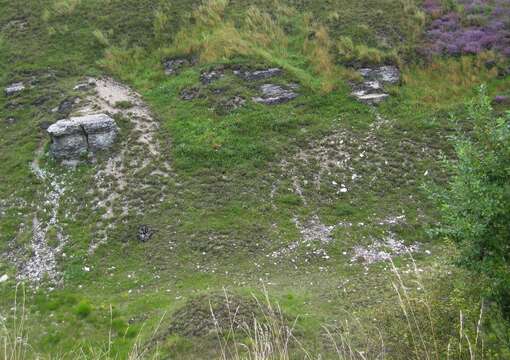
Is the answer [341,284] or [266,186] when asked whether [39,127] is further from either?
[341,284]

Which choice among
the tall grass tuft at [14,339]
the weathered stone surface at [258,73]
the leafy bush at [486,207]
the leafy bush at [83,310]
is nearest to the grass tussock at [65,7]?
the weathered stone surface at [258,73]

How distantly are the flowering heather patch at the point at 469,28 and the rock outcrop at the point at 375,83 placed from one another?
3.41m

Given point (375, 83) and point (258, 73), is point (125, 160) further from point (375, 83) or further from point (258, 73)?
point (375, 83)

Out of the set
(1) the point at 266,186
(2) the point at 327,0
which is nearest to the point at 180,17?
(2) the point at 327,0

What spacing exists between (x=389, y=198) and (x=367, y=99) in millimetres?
7865

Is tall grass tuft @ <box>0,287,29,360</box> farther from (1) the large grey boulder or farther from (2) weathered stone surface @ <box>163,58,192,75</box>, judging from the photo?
(2) weathered stone surface @ <box>163,58,192,75</box>

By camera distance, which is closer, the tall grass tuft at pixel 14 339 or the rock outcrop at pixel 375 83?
the tall grass tuft at pixel 14 339

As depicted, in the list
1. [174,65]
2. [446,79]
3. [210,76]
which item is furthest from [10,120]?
[446,79]

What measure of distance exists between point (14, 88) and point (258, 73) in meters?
15.9

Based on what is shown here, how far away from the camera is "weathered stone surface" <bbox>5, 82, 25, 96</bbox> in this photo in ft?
97.1

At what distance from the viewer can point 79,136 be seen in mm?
23672

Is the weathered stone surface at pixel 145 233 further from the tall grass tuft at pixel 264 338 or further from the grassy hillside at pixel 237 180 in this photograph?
the tall grass tuft at pixel 264 338

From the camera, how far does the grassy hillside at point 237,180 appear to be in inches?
553

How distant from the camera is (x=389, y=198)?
2062cm
